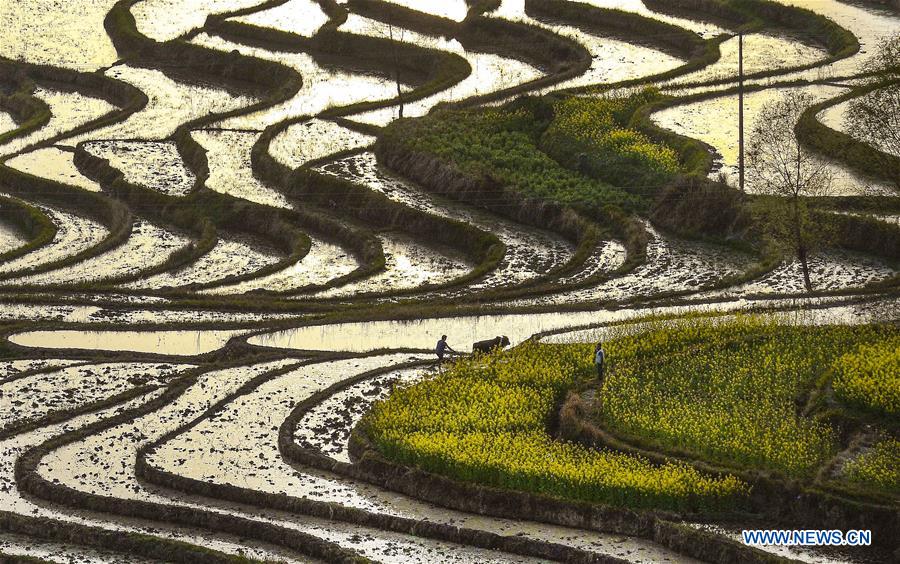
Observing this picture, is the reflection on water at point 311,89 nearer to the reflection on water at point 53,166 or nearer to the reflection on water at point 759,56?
the reflection on water at point 53,166

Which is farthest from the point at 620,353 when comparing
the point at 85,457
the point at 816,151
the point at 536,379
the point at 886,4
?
the point at 886,4

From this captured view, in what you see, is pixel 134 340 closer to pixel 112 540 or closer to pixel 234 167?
pixel 112 540

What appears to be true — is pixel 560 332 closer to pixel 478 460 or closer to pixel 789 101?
pixel 478 460

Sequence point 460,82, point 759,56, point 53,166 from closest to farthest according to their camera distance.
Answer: point 53,166
point 759,56
point 460,82

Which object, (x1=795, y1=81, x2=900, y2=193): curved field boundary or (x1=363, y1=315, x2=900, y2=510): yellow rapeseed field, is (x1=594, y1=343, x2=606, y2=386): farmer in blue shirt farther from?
(x1=795, y1=81, x2=900, y2=193): curved field boundary

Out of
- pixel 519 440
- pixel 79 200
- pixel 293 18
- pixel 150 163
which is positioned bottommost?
pixel 79 200

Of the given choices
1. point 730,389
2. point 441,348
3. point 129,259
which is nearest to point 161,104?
point 129,259
